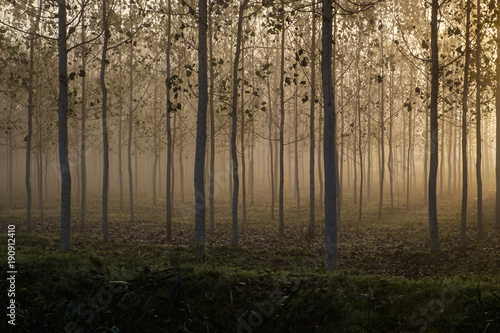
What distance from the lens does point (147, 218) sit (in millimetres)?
22016

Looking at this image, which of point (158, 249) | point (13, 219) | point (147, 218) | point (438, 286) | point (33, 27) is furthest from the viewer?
point (147, 218)

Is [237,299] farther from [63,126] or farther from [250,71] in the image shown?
[250,71]

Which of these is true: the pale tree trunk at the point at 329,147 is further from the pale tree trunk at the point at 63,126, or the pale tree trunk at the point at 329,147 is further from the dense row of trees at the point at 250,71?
the pale tree trunk at the point at 63,126

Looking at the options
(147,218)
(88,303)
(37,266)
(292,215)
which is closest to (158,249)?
(37,266)

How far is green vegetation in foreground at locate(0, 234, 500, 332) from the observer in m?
5.48

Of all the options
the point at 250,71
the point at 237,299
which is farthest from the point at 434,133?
the point at 250,71

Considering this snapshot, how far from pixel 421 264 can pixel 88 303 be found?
8.26m

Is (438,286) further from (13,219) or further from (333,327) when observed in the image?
(13,219)

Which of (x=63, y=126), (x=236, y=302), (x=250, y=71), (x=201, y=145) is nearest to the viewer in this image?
(x=236, y=302)

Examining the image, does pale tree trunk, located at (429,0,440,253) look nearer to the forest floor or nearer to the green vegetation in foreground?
the forest floor

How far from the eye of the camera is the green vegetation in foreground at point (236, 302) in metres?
5.48

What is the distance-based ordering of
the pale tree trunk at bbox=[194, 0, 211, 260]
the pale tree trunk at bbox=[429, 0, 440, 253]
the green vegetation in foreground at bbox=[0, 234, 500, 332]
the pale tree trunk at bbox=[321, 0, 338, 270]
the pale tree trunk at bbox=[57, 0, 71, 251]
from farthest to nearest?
the pale tree trunk at bbox=[429, 0, 440, 253], the pale tree trunk at bbox=[57, 0, 71, 251], the pale tree trunk at bbox=[194, 0, 211, 260], the pale tree trunk at bbox=[321, 0, 338, 270], the green vegetation in foreground at bbox=[0, 234, 500, 332]

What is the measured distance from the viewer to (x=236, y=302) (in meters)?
6.18

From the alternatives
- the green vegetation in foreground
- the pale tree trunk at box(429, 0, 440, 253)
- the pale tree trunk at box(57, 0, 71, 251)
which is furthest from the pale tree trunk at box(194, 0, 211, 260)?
the pale tree trunk at box(429, 0, 440, 253)
